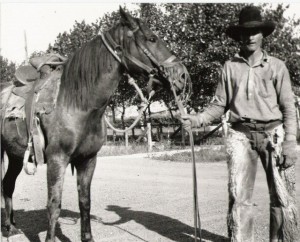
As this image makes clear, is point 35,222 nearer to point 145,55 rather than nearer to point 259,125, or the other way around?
point 145,55

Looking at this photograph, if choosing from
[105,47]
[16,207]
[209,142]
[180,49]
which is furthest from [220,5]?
[105,47]

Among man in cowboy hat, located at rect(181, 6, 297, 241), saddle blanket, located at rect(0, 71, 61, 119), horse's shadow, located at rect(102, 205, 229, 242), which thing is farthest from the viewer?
horse's shadow, located at rect(102, 205, 229, 242)

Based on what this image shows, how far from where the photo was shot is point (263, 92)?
3.77 meters

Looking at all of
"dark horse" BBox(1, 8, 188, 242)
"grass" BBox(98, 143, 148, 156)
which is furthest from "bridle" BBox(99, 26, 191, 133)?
"grass" BBox(98, 143, 148, 156)

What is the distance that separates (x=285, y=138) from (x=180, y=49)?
14.0 metres

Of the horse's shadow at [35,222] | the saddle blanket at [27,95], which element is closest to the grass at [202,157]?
the horse's shadow at [35,222]

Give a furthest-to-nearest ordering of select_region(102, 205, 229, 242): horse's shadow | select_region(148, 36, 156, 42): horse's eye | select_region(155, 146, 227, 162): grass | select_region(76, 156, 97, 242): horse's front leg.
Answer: select_region(155, 146, 227, 162): grass
select_region(102, 205, 229, 242): horse's shadow
select_region(76, 156, 97, 242): horse's front leg
select_region(148, 36, 156, 42): horse's eye

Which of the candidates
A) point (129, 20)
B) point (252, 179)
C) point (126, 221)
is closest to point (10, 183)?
point (126, 221)

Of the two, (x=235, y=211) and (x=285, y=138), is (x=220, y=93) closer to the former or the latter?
(x=285, y=138)

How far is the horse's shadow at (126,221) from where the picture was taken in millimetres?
5155

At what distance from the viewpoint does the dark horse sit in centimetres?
418

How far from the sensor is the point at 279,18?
717 inches

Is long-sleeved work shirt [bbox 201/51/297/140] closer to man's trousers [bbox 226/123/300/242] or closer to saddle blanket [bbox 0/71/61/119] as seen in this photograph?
man's trousers [bbox 226/123/300/242]

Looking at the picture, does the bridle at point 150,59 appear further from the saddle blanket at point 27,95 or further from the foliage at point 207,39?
the foliage at point 207,39
